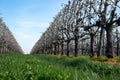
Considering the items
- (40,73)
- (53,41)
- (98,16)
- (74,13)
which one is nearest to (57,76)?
(40,73)

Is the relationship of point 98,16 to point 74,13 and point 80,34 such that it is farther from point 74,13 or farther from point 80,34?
point 74,13

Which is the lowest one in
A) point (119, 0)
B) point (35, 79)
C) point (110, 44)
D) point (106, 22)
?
point (35, 79)

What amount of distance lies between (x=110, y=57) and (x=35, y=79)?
80.3ft

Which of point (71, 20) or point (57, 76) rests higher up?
point (71, 20)

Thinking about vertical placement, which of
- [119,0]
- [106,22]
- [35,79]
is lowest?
[35,79]

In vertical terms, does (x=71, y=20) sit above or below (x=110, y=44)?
above

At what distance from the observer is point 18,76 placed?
24.7 feet

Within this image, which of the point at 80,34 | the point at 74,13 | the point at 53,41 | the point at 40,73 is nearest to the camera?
the point at 40,73

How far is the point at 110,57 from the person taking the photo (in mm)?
31297

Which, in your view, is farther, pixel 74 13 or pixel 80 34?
pixel 74 13

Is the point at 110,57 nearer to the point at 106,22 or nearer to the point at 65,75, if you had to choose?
the point at 106,22

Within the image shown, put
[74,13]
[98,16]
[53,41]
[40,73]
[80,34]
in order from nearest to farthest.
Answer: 1. [40,73]
2. [98,16]
3. [80,34]
4. [74,13]
5. [53,41]

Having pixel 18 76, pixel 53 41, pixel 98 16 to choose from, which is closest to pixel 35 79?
pixel 18 76

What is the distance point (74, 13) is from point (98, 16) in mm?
19969
